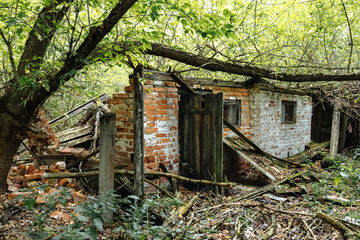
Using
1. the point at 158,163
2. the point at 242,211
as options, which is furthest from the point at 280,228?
the point at 158,163

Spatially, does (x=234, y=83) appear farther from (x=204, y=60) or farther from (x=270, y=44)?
(x=270, y=44)

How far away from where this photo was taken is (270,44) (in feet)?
24.5

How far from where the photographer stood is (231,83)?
641cm

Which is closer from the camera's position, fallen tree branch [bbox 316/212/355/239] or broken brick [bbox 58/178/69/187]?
fallen tree branch [bbox 316/212/355/239]

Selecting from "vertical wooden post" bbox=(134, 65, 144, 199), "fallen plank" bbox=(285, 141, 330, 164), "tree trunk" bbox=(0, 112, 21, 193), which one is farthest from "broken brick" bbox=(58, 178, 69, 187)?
"fallen plank" bbox=(285, 141, 330, 164)

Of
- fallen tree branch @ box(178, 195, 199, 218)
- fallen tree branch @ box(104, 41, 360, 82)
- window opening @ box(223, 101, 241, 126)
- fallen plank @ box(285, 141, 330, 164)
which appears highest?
fallen tree branch @ box(104, 41, 360, 82)

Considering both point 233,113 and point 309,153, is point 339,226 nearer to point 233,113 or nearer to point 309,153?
point 233,113

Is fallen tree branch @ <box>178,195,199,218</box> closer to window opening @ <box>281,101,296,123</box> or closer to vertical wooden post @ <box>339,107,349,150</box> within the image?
window opening @ <box>281,101,296,123</box>

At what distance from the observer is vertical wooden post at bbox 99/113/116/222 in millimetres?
3105

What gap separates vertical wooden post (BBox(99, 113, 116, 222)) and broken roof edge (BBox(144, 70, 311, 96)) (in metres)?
1.56

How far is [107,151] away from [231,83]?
424 centimetres

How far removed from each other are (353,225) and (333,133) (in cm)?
639

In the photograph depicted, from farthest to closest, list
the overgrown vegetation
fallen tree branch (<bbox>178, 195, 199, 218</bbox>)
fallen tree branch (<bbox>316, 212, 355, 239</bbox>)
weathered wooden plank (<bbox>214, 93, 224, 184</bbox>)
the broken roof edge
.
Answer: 1. weathered wooden plank (<bbox>214, 93, 224, 184</bbox>)
2. the broken roof edge
3. fallen tree branch (<bbox>178, 195, 199, 218</bbox>)
4. fallen tree branch (<bbox>316, 212, 355, 239</bbox>)
5. the overgrown vegetation

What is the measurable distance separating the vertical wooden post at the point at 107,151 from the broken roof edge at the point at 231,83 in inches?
61.3
